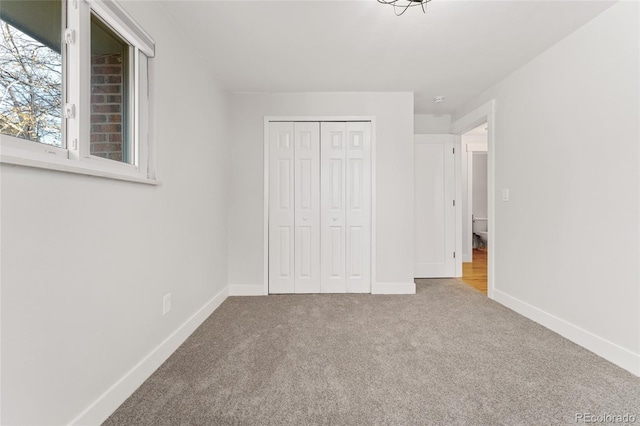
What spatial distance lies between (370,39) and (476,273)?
3.66m

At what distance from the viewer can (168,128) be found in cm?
192

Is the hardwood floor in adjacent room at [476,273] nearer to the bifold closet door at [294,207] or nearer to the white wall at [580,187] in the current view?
the white wall at [580,187]

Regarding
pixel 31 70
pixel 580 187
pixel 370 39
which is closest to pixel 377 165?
pixel 370 39

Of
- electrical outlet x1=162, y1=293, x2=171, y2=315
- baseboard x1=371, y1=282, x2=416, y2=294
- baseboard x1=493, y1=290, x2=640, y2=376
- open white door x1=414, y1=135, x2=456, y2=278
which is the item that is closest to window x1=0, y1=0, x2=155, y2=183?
electrical outlet x1=162, y1=293, x2=171, y2=315

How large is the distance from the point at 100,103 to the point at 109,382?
141 centimetres

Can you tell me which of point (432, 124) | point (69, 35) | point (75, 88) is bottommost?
point (75, 88)

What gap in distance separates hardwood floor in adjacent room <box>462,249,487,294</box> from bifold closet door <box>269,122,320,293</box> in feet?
6.84

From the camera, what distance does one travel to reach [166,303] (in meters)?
1.87

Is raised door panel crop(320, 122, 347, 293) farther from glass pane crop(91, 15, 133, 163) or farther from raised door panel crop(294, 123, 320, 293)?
glass pane crop(91, 15, 133, 163)

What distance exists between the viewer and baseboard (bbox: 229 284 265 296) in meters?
3.20

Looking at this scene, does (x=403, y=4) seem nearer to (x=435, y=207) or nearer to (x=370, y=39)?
(x=370, y=39)

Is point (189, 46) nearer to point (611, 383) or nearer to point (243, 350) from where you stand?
point (243, 350)

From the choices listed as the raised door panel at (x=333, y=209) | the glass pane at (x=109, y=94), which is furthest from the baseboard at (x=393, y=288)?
the glass pane at (x=109, y=94)

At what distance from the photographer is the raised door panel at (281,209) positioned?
10.6 ft
